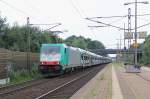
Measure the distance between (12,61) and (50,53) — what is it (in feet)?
15.2

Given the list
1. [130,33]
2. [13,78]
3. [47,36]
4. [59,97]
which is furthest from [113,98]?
[47,36]

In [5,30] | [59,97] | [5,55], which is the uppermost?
[5,30]

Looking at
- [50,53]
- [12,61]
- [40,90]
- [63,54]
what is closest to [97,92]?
[40,90]

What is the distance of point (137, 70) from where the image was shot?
179 ft

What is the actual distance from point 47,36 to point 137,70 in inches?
717

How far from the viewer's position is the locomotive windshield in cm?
3789

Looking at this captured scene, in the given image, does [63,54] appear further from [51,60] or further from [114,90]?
[114,90]

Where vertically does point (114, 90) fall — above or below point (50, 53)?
below

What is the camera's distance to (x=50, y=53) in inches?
1503

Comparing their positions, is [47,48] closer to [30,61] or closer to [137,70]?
[30,61]

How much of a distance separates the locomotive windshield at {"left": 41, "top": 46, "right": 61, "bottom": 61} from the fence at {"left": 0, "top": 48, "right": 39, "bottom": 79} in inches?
82.8

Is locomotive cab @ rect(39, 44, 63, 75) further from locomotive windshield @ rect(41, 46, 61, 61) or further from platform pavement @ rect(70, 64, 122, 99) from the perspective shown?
platform pavement @ rect(70, 64, 122, 99)

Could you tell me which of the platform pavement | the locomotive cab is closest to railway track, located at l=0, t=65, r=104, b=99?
the platform pavement

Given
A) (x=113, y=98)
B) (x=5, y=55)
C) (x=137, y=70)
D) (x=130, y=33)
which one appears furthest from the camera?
(x=130, y=33)
